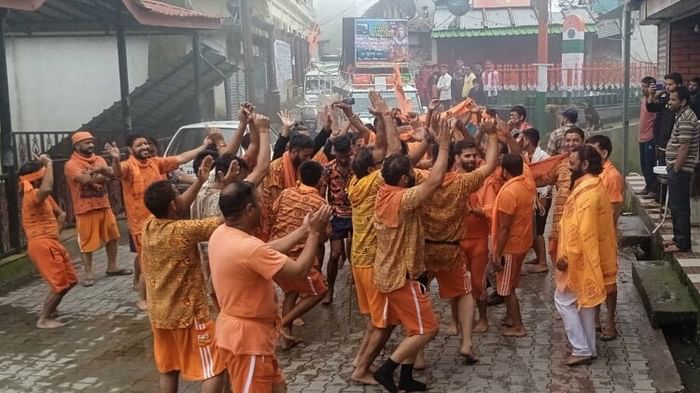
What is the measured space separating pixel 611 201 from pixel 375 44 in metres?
22.9

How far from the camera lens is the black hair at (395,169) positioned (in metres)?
5.15

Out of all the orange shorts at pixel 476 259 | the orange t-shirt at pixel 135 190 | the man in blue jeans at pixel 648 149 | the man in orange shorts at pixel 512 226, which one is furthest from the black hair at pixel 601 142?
the man in blue jeans at pixel 648 149

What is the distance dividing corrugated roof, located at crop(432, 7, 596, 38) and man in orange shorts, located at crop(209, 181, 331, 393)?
26.9 m

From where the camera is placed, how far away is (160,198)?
15.0 ft

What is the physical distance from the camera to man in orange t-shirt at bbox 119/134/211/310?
303 inches

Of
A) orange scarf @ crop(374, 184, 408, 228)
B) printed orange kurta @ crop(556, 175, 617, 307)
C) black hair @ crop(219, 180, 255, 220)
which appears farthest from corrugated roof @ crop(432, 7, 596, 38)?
black hair @ crop(219, 180, 255, 220)

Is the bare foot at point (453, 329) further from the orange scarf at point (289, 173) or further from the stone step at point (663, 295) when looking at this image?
the orange scarf at point (289, 173)

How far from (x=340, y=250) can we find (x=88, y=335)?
2384 mm

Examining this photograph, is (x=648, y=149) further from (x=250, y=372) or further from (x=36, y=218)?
(x=250, y=372)

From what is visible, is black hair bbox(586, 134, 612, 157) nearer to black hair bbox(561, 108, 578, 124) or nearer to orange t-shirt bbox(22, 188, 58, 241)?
black hair bbox(561, 108, 578, 124)

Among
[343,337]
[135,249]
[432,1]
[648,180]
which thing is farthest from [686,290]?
[432,1]

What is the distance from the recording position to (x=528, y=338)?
655cm

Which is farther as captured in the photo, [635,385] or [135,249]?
[135,249]

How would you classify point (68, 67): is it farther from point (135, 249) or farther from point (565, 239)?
point (565, 239)
